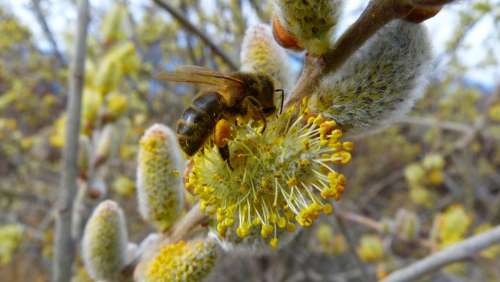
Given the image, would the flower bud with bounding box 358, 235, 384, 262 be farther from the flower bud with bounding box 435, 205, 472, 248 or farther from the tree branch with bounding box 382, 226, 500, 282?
the tree branch with bounding box 382, 226, 500, 282

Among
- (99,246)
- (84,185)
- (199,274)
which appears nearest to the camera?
(199,274)

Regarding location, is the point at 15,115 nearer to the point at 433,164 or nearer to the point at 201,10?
the point at 201,10

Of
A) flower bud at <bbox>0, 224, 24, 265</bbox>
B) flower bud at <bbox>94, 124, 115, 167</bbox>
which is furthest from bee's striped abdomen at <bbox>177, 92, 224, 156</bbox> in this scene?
flower bud at <bbox>0, 224, 24, 265</bbox>

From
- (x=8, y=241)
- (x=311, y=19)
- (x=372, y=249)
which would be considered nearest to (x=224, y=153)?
(x=311, y=19)

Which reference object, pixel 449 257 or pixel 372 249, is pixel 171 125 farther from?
pixel 449 257

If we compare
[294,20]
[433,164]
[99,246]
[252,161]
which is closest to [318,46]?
[294,20]

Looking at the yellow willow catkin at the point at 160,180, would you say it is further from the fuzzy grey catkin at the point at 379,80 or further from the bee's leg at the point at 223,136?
the fuzzy grey catkin at the point at 379,80
